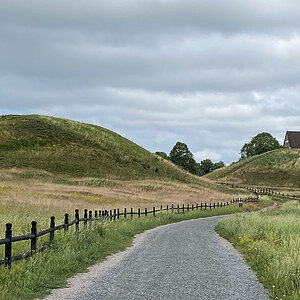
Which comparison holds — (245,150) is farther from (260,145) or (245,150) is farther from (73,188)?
(73,188)

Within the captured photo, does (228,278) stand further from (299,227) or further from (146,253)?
(299,227)

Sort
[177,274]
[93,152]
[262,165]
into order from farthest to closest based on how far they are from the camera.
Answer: [262,165]
[93,152]
[177,274]

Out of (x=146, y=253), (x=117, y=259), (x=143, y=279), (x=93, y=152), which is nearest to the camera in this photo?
(x=143, y=279)

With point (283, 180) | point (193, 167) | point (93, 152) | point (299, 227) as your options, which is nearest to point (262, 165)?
point (283, 180)

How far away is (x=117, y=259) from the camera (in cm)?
1672

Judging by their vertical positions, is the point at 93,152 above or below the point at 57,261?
above

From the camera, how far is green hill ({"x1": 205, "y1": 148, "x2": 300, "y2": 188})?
142625 millimetres

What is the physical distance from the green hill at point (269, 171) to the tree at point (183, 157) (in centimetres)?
757

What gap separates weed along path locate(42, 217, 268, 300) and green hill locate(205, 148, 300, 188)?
123787 millimetres

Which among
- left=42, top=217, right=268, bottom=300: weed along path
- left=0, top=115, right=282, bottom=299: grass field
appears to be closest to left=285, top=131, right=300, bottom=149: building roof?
left=0, top=115, right=282, bottom=299: grass field

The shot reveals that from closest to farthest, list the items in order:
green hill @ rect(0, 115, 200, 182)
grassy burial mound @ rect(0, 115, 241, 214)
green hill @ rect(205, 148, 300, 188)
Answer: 1. grassy burial mound @ rect(0, 115, 241, 214)
2. green hill @ rect(0, 115, 200, 182)
3. green hill @ rect(205, 148, 300, 188)

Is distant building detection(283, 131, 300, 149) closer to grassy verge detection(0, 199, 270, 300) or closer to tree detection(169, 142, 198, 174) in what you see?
tree detection(169, 142, 198, 174)

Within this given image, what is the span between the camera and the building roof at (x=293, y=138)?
603 ft

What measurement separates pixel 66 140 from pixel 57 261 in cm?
10370
